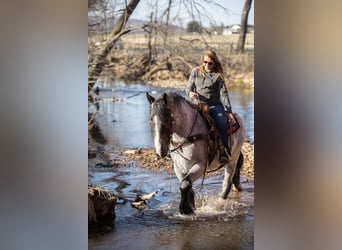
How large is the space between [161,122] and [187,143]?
0.17 meters

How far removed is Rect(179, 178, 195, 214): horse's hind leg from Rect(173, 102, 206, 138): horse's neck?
0.24 m

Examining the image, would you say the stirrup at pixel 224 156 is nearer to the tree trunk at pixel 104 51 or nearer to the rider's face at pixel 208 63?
the rider's face at pixel 208 63

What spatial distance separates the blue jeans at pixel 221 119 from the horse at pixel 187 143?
0.05m

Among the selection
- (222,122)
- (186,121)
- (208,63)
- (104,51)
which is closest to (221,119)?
(222,122)

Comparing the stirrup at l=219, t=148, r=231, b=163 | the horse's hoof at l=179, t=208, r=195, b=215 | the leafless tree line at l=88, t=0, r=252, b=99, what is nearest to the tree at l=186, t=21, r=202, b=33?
the leafless tree line at l=88, t=0, r=252, b=99

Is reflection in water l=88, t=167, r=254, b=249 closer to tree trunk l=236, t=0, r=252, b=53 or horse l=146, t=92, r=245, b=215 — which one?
horse l=146, t=92, r=245, b=215

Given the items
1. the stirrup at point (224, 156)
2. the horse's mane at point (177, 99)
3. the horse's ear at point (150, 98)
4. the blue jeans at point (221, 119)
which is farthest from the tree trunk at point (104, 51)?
the stirrup at point (224, 156)

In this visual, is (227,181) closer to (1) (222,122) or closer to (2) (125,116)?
(1) (222,122)

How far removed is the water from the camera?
2.06 m
